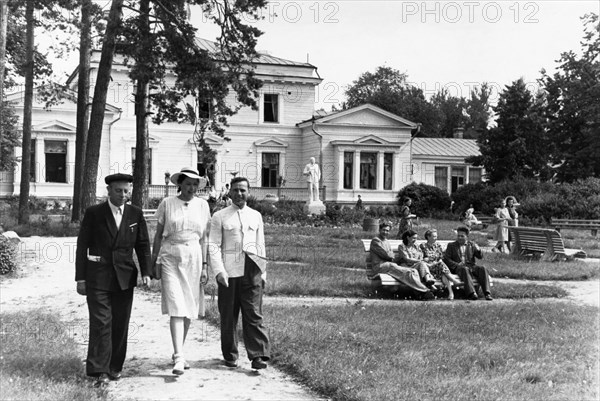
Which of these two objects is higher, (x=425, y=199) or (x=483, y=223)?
(x=425, y=199)

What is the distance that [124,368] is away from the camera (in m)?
6.84

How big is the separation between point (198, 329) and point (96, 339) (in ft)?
8.45

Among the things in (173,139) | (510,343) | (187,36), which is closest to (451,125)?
(173,139)

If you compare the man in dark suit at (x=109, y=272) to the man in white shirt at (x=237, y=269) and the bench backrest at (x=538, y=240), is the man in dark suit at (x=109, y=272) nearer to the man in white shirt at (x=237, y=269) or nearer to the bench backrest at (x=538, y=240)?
the man in white shirt at (x=237, y=269)

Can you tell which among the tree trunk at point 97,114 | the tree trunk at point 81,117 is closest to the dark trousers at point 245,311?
the tree trunk at point 97,114

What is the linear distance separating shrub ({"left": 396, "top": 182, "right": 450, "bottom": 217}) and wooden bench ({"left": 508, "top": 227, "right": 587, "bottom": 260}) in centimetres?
2359

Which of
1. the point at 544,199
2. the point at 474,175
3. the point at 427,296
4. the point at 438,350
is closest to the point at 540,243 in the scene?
the point at 427,296

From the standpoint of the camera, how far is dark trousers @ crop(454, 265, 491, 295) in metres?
11.9

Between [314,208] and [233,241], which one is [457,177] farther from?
[233,241]

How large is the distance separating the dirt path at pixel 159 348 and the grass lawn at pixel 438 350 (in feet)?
1.78

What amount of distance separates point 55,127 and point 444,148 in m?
28.4

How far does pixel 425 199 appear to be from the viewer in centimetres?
4319

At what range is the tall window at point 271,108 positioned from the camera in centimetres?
4497

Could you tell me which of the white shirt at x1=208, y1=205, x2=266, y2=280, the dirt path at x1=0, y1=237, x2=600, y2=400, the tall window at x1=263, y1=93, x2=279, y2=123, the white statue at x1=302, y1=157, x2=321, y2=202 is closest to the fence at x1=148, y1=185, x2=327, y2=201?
the tall window at x1=263, y1=93, x2=279, y2=123
